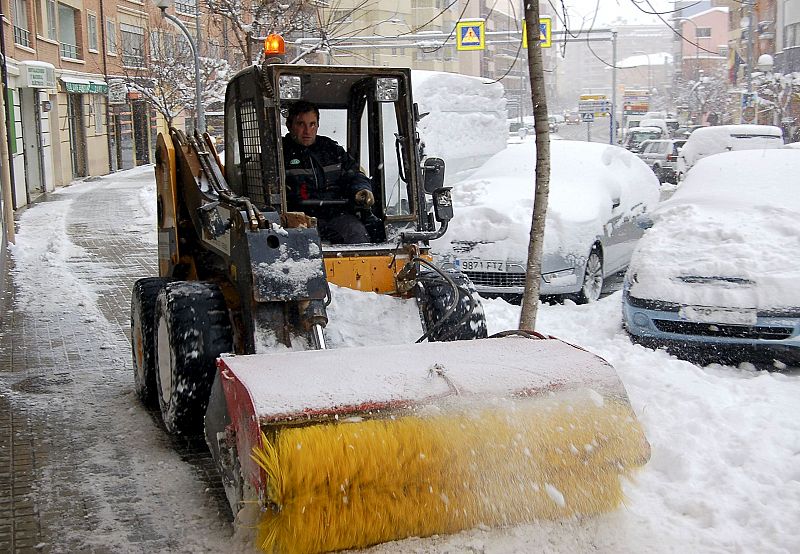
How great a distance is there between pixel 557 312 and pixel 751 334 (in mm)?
2453

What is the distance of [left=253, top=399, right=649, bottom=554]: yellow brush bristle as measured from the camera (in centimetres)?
365

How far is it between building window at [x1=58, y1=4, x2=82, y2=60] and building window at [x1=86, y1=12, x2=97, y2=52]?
3.60 ft

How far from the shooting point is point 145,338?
6215 millimetres

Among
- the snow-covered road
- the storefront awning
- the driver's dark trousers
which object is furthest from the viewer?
the storefront awning

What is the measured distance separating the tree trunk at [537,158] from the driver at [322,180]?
131 centimetres

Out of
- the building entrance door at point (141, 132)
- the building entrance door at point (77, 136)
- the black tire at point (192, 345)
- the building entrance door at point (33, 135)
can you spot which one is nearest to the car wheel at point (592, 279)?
the black tire at point (192, 345)

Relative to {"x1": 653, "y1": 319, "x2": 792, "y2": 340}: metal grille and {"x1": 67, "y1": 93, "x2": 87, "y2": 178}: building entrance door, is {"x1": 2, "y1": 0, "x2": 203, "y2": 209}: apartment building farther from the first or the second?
{"x1": 653, "y1": 319, "x2": 792, "y2": 340}: metal grille

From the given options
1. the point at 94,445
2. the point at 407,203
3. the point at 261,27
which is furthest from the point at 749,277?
the point at 261,27

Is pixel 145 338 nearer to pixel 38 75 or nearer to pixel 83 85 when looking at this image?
pixel 38 75

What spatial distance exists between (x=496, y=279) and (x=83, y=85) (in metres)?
27.4

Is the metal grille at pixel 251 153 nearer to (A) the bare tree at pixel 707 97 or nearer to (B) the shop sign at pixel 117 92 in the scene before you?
(B) the shop sign at pixel 117 92

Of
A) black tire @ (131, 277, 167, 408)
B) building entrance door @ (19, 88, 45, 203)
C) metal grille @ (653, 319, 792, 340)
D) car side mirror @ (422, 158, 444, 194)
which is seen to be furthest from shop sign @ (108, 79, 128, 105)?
car side mirror @ (422, 158, 444, 194)

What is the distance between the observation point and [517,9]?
795cm

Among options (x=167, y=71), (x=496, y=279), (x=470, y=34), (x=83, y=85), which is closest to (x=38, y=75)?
(x=83, y=85)
